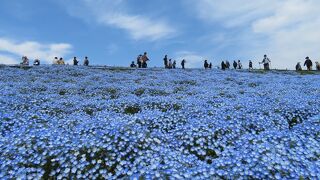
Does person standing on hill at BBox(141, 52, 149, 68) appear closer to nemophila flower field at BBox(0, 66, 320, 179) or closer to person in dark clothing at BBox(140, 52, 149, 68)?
person in dark clothing at BBox(140, 52, 149, 68)

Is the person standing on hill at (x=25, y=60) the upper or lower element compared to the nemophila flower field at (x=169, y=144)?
upper

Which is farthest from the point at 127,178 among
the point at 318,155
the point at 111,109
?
the point at 111,109

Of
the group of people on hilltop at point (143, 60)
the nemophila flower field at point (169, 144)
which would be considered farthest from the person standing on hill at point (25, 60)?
the nemophila flower field at point (169, 144)

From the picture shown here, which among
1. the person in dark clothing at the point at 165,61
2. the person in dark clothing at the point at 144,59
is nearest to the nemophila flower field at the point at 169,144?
the person in dark clothing at the point at 144,59

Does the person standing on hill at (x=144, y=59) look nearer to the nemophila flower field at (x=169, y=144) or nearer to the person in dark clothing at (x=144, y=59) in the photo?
the person in dark clothing at (x=144, y=59)

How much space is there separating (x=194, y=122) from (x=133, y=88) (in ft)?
36.8

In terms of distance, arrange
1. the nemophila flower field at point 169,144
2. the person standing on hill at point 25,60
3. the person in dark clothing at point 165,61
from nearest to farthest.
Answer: the nemophila flower field at point 169,144 < the person standing on hill at point 25,60 < the person in dark clothing at point 165,61

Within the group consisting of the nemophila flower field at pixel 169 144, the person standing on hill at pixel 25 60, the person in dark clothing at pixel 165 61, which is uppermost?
the person standing on hill at pixel 25 60

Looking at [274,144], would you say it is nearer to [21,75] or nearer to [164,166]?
[164,166]

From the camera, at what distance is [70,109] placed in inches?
574

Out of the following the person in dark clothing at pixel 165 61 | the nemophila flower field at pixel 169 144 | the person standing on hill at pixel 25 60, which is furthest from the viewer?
the person in dark clothing at pixel 165 61

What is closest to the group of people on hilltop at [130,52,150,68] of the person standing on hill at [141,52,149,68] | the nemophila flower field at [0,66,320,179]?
the person standing on hill at [141,52,149,68]

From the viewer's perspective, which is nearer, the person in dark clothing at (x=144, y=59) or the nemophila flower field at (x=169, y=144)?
the nemophila flower field at (x=169, y=144)

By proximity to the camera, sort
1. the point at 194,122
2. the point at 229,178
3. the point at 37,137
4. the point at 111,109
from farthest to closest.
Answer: the point at 111,109 → the point at 194,122 → the point at 37,137 → the point at 229,178
